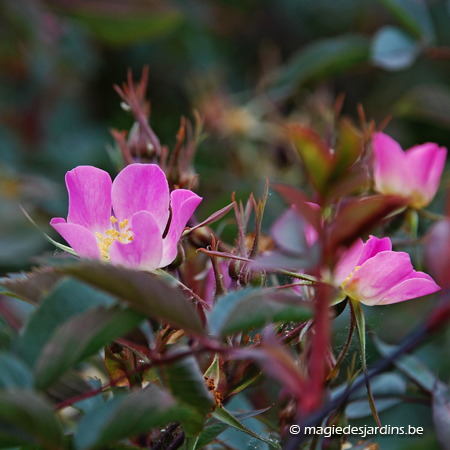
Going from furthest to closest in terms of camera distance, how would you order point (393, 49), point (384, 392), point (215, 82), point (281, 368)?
point (215, 82)
point (393, 49)
point (384, 392)
point (281, 368)

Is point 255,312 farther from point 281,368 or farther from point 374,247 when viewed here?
point 374,247

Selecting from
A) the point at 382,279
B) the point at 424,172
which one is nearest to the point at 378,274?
the point at 382,279

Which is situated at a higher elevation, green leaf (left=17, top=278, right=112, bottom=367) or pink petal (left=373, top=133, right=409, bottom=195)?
green leaf (left=17, top=278, right=112, bottom=367)

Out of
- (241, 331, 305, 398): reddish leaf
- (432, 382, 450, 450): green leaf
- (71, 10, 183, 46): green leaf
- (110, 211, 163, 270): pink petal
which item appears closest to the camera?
(241, 331, 305, 398): reddish leaf

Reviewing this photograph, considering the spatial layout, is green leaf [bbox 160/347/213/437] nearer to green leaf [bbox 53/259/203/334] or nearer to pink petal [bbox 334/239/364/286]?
green leaf [bbox 53/259/203/334]

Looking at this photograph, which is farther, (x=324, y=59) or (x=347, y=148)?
(x=324, y=59)

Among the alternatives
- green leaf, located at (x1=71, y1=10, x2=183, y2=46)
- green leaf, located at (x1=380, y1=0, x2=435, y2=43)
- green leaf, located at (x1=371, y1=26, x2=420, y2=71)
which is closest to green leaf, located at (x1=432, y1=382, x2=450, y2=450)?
green leaf, located at (x1=371, y1=26, x2=420, y2=71)

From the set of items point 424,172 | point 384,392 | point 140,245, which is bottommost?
point 384,392

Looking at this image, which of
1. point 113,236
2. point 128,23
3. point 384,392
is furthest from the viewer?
point 128,23
